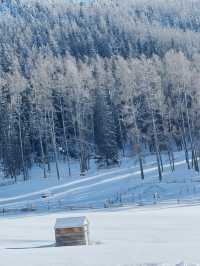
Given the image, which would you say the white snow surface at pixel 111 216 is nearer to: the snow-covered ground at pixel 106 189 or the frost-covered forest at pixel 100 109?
the snow-covered ground at pixel 106 189

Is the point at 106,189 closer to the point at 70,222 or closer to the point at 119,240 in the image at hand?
the point at 70,222

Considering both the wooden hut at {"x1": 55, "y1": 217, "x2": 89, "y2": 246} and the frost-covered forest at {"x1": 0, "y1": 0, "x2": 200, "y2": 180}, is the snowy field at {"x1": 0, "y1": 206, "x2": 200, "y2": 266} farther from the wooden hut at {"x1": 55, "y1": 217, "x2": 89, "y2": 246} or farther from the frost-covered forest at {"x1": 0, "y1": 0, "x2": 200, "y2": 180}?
the frost-covered forest at {"x1": 0, "y1": 0, "x2": 200, "y2": 180}

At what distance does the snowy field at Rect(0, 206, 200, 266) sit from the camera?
17672 millimetres

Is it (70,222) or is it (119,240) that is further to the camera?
(70,222)

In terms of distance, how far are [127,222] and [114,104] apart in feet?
134

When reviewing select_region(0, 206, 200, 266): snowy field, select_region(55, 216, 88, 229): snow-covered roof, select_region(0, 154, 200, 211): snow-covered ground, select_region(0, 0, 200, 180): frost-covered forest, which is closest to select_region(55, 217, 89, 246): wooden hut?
select_region(55, 216, 88, 229): snow-covered roof

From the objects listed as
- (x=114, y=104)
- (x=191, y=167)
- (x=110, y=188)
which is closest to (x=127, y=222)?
(x=110, y=188)

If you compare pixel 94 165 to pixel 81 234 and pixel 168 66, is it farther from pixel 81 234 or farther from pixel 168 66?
pixel 81 234

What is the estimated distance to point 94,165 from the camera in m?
69.8

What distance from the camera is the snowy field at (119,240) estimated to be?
58.0 ft

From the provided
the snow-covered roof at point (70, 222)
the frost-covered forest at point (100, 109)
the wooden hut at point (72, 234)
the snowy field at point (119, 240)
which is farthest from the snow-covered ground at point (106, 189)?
the wooden hut at point (72, 234)

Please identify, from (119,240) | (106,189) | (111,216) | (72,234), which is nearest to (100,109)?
(106,189)

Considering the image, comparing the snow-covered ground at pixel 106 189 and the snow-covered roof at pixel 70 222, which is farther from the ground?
the snow-covered roof at pixel 70 222

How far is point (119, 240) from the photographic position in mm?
24734
